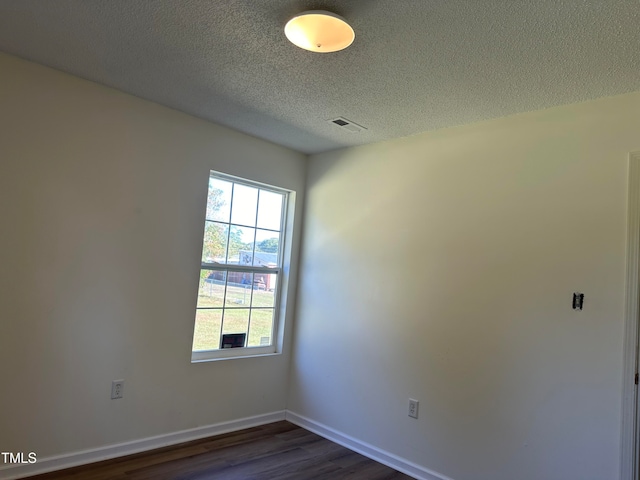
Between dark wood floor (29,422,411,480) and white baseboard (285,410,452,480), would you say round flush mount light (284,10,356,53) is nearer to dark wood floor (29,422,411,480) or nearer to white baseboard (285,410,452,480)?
dark wood floor (29,422,411,480)

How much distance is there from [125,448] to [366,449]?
1.72m

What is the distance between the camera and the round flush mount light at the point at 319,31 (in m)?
1.77

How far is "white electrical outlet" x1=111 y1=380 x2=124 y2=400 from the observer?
9.29ft

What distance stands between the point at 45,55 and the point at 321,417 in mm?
3218

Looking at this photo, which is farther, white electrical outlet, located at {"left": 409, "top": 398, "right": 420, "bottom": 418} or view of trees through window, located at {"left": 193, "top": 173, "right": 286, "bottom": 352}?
view of trees through window, located at {"left": 193, "top": 173, "right": 286, "bottom": 352}

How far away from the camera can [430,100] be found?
8.54 ft

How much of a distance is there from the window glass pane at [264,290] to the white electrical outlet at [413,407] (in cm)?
150

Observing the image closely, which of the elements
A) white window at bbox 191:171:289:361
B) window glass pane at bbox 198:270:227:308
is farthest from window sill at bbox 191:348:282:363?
window glass pane at bbox 198:270:227:308

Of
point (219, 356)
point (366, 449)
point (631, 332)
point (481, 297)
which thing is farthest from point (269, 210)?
point (631, 332)

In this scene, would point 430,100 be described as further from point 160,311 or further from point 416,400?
point 160,311

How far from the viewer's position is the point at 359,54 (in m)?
2.11

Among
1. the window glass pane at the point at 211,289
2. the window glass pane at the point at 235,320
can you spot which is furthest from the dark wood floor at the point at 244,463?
the window glass pane at the point at 211,289

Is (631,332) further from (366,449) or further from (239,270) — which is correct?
(239,270)

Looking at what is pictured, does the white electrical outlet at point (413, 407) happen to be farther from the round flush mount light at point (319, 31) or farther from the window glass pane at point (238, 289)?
the round flush mount light at point (319, 31)
